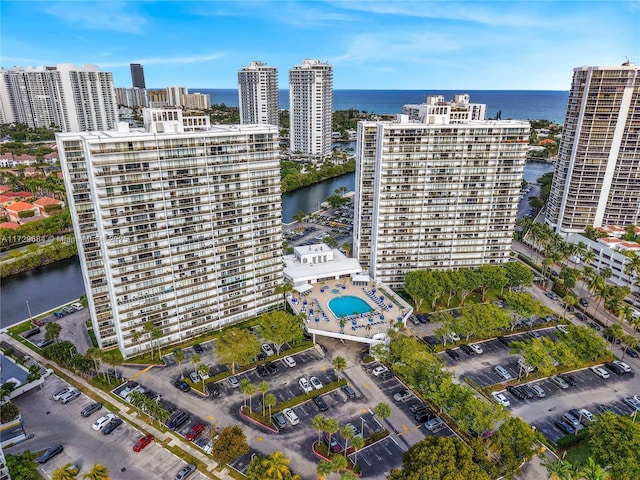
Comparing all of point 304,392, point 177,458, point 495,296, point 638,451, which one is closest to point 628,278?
point 495,296

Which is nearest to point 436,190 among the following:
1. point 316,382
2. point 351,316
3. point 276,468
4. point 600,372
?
point 351,316

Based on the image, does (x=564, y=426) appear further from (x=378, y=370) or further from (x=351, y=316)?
(x=351, y=316)

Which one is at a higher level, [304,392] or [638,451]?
[638,451]

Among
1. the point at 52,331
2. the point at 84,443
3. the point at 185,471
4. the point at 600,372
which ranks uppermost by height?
the point at 52,331

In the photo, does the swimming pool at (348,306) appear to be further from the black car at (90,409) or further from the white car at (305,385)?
the black car at (90,409)

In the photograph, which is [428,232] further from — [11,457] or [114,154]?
[11,457]

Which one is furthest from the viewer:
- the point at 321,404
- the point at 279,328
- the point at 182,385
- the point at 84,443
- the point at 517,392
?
the point at 279,328
